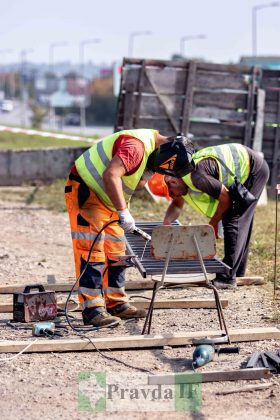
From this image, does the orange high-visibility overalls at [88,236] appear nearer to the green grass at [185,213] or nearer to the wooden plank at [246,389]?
the wooden plank at [246,389]

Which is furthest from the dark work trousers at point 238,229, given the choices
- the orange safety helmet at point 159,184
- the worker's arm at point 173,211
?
the orange safety helmet at point 159,184

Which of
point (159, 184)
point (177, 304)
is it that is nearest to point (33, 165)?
point (159, 184)

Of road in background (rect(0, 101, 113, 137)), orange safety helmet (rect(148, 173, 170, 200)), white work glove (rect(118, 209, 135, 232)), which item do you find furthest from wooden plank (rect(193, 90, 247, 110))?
road in background (rect(0, 101, 113, 137))

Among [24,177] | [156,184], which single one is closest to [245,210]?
[156,184]

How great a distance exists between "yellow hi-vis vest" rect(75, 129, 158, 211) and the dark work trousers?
203 cm

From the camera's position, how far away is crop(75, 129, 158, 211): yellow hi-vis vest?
719cm

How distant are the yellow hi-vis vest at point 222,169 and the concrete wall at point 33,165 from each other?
9151 millimetres

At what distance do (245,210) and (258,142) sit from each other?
871 centimetres

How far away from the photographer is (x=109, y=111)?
78812 millimetres

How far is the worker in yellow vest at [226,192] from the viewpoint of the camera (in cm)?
861

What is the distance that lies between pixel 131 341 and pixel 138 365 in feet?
1.25

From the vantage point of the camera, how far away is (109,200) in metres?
7.41

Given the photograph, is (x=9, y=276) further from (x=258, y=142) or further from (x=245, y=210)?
(x=258, y=142)

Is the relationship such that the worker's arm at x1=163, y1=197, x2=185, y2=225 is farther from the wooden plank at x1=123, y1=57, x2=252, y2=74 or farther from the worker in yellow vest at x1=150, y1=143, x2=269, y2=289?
the wooden plank at x1=123, y1=57, x2=252, y2=74
